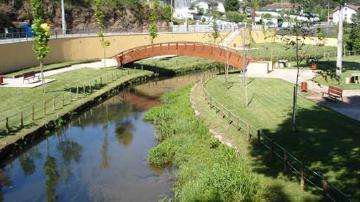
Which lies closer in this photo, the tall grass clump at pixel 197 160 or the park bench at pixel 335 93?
the tall grass clump at pixel 197 160

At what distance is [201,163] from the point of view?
25.6m

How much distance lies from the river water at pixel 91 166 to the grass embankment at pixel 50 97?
1.28 meters

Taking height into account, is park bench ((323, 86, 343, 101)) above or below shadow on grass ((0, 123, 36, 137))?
above

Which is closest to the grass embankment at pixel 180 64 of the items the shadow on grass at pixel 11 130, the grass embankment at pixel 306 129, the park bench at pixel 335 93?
the grass embankment at pixel 306 129

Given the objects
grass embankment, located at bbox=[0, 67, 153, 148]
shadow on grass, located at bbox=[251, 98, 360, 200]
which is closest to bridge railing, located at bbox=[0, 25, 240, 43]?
grass embankment, located at bbox=[0, 67, 153, 148]

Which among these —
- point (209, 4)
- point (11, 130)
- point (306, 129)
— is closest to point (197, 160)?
point (306, 129)

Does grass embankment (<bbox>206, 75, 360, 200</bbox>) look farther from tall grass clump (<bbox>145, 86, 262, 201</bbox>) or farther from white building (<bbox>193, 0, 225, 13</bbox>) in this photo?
white building (<bbox>193, 0, 225, 13</bbox>)

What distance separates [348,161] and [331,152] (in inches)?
58.0

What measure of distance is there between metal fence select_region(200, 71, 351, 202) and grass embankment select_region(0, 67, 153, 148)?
13.0 m

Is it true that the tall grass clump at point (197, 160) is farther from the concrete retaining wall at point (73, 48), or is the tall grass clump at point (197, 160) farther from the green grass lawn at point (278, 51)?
the green grass lawn at point (278, 51)

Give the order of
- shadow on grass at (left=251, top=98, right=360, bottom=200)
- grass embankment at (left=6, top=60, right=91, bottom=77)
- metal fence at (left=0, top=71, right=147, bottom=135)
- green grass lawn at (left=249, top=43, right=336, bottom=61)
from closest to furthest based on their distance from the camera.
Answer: shadow on grass at (left=251, top=98, right=360, bottom=200), metal fence at (left=0, top=71, right=147, bottom=135), grass embankment at (left=6, top=60, right=91, bottom=77), green grass lawn at (left=249, top=43, right=336, bottom=61)

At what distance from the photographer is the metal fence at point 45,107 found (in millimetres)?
32844

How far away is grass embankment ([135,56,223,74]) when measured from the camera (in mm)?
69412

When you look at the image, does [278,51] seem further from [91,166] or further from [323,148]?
[91,166]
